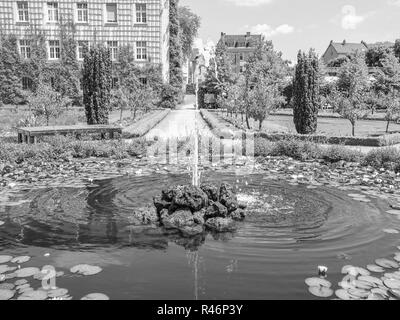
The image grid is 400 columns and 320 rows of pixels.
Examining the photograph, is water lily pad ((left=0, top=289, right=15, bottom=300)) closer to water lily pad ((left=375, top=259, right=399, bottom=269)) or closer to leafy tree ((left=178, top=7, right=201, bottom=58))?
water lily pad ((left=375, top=259, right=399, bottom=269))

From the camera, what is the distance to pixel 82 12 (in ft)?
120

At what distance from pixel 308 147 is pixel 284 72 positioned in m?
33.5

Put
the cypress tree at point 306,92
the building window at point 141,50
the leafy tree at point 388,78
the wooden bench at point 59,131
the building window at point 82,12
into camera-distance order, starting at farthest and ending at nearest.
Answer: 1. the leafy tree at point 388,78
2. the building window at point 141,50
3. the building window at point 82,12
4. the cypress tree at point 306,92
5. the wooden bench at point 59,131

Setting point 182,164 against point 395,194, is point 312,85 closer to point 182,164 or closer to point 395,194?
point 182,164

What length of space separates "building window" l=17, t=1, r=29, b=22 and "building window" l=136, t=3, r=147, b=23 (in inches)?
375

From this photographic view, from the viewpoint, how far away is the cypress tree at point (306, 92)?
19000mm

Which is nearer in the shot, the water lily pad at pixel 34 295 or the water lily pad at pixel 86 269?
the water lily pad at pixel 34 295

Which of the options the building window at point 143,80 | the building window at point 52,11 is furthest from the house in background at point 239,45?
the building window at point 52,11

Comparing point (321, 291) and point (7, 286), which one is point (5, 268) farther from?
point (321, 291)

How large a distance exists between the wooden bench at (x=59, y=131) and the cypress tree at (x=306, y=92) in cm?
829

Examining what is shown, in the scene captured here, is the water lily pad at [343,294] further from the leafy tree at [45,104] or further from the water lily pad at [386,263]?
the leafy tree at [45,104]

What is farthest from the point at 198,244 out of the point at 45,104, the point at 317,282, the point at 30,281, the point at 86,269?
the point at 45,104

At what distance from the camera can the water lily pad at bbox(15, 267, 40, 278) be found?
17.7 ft
